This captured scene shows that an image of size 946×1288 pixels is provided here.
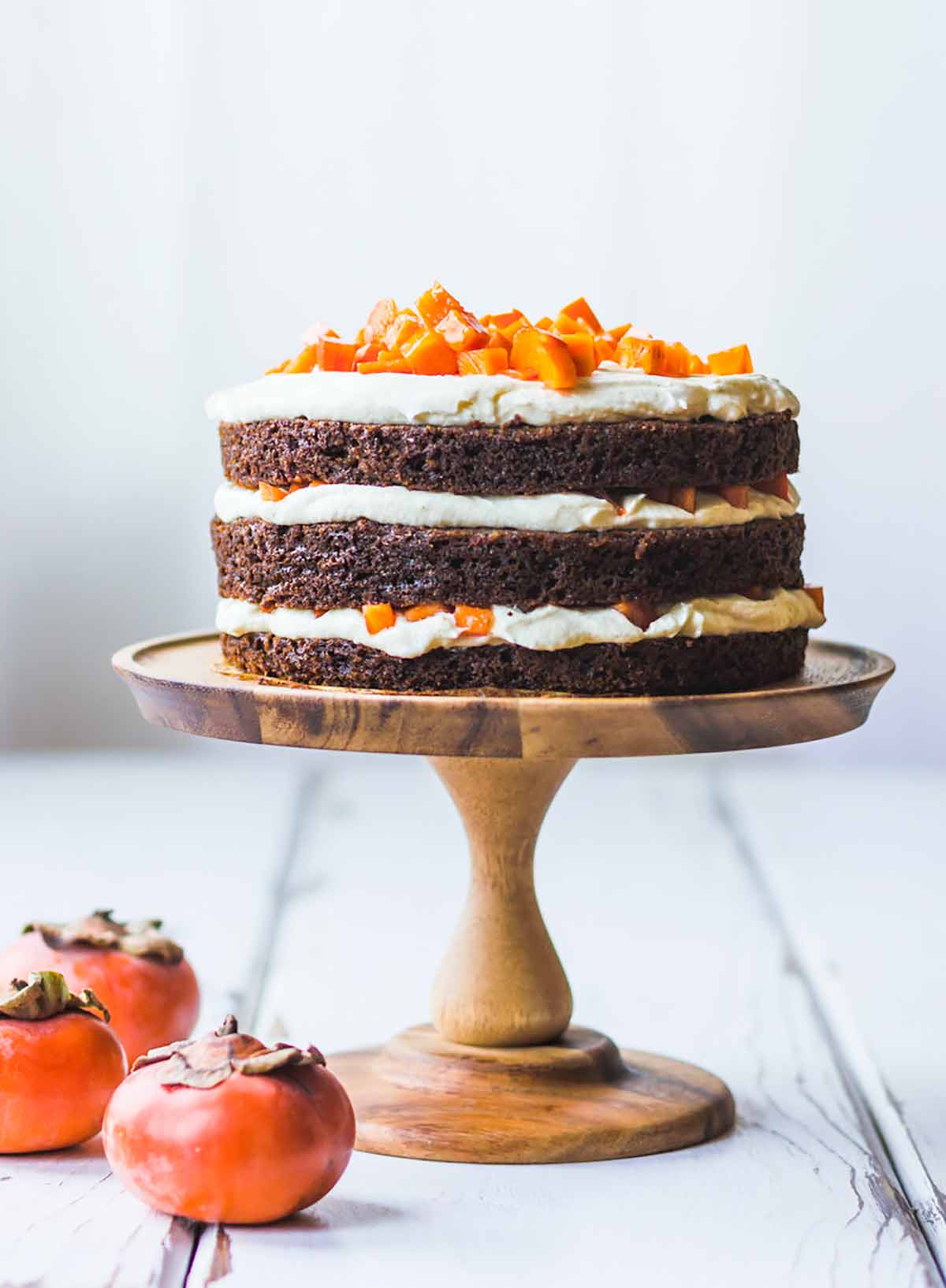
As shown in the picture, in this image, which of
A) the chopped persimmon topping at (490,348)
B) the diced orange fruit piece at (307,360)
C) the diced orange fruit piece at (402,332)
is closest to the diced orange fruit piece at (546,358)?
the chopped persimmon topping at (490,348)

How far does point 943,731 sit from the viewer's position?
3.57 meters

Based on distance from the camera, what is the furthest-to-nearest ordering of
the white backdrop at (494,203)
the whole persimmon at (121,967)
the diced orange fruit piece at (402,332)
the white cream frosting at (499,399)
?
the white backdrop at (494,203), the whole persimmon at (121,967), the diced orange fruit piece at (402,332), the white cream frosting at (499,399)

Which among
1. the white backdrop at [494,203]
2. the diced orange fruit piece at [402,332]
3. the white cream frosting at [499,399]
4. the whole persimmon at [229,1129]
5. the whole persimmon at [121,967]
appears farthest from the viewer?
the white backdrop at [494,203]

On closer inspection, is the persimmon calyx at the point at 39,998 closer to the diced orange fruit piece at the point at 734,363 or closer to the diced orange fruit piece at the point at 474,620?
the diced orange fruit piece at the point at 474,620

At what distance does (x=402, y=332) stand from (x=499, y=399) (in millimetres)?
A: 159

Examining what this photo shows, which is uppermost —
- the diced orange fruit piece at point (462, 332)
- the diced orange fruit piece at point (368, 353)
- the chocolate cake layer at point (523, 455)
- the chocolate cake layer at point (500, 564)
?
the diced orange fruit piece at point (462, 332)

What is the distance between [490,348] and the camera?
63.2 inches

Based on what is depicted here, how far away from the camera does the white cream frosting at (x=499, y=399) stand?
1.54 meters

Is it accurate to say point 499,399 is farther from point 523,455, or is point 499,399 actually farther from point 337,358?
point 337,358

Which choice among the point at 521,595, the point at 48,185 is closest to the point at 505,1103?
the point at 521,595

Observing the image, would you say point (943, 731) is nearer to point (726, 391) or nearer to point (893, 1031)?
point (893, 1031)

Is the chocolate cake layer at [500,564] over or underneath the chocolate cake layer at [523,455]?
underneath

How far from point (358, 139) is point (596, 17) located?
1.58 ft

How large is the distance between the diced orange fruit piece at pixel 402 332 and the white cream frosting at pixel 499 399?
2.1 inches
